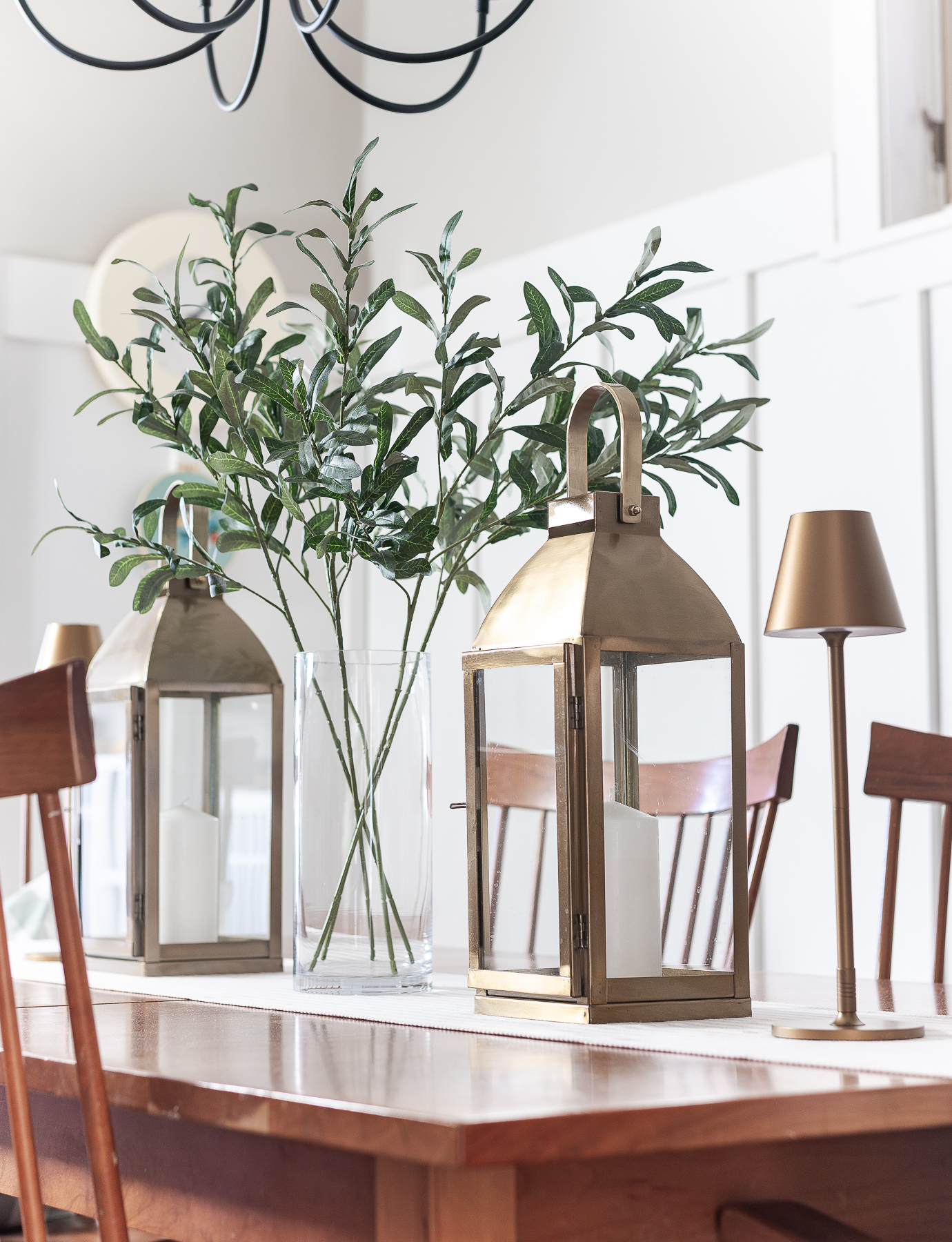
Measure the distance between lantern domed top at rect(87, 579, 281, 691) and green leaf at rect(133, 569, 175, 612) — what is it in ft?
0.21

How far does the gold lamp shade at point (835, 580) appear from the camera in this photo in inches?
41.1

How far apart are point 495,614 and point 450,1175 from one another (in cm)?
59

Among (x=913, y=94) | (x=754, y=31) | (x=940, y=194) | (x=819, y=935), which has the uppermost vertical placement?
(x=754, y=31)

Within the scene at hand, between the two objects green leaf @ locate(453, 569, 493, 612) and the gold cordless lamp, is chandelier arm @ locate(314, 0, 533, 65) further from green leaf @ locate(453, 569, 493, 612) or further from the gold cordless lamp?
the gold cordless lamp

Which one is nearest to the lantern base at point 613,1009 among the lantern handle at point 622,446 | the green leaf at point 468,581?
the lantern handle at point 622,446

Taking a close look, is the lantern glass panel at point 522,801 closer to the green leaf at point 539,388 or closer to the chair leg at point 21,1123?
the green leaf at point 539,388

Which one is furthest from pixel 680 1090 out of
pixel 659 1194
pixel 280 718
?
pixel 280 718

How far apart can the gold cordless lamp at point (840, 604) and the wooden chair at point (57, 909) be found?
468mm

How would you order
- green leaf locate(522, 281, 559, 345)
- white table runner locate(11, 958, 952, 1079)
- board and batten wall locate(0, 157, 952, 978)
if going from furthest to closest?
1. board and batten wall locate(0, 157, 952, 978)
2. green leaf locate(522, 281, 559, 345)
3. white table runner locate(11, 958, 952, 1079)

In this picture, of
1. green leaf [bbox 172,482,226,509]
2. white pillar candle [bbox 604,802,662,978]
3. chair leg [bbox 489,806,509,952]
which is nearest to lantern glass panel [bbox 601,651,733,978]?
white pillar candle [bbox 604,802,662,978]

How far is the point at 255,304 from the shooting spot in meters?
1.61

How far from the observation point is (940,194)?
108 inches

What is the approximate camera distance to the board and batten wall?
2.65 meters

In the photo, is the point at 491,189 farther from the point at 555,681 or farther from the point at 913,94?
the point at 555,681
